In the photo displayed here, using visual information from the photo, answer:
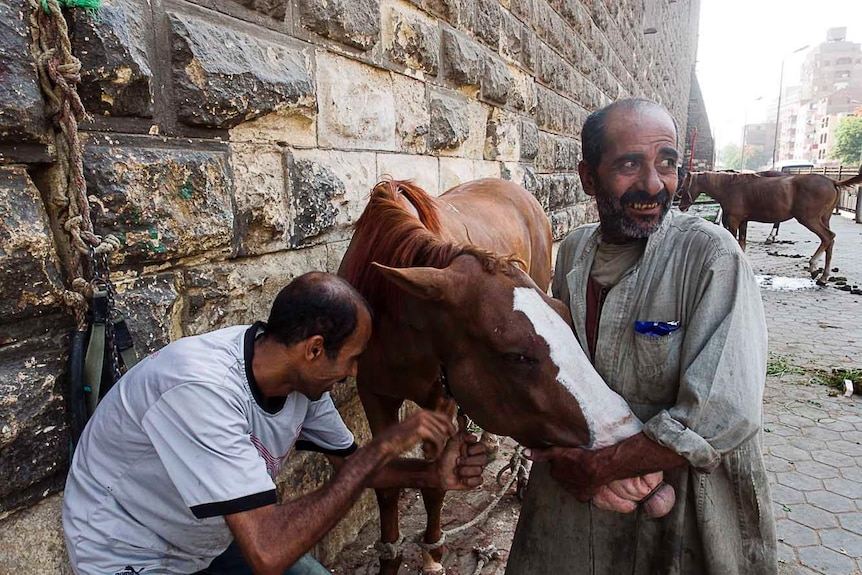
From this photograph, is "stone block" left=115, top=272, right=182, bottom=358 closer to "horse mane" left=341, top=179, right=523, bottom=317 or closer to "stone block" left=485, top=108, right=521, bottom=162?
"horse mane" left=341, top=179, right=523, bottom=317

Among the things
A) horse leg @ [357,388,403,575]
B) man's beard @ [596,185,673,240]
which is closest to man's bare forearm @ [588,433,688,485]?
man's beard @ [596,185,673,240]

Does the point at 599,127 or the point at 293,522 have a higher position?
the point at 599,127

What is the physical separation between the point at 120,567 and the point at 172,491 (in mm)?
244

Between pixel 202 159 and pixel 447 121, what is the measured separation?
219cm

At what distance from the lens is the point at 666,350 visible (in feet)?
5.45

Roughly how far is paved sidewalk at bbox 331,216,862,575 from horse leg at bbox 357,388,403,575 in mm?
168

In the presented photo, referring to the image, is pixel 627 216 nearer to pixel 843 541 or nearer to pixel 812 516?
pixel 843 541

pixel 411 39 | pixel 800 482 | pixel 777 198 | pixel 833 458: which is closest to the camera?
pixel 411 39

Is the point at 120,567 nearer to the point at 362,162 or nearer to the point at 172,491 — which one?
the point at 172,491

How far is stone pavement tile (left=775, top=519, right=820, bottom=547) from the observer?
320 centimetres

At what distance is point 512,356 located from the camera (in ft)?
5.88

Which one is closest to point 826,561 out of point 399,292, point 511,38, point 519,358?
point 519,358

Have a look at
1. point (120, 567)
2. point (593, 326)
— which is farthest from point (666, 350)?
point (120, 567)

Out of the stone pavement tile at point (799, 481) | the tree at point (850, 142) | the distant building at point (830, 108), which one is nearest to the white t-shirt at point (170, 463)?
the stone pavement tile at point (799, 481)
